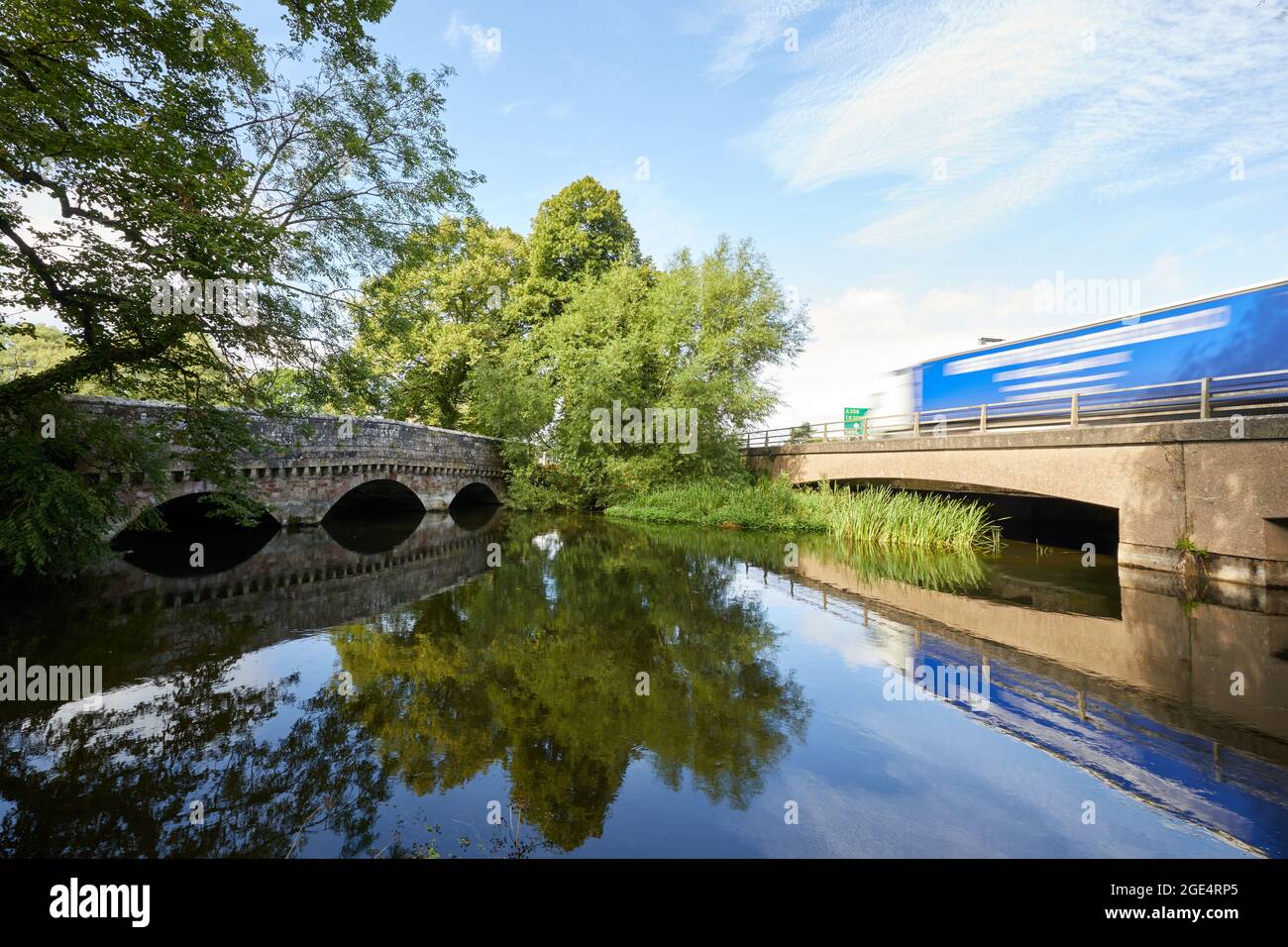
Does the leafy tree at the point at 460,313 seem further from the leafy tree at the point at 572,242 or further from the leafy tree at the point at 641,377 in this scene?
the leafy tree at the point at 641,377

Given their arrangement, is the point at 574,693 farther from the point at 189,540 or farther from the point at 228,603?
the point at 189,540

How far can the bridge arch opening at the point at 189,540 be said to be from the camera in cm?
1146

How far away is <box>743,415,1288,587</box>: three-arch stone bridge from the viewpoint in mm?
10094

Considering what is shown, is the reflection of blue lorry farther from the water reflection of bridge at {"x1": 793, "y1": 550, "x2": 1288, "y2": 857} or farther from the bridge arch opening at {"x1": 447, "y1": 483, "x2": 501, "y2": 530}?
the bridge arch opening at {"x1": 447, "y1": 483, "x2": 501, "y2": 530}

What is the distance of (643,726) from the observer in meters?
4.58

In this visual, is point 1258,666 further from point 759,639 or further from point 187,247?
point 187,247

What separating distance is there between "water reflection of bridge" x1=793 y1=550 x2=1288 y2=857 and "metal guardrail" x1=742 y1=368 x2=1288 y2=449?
15.5ft

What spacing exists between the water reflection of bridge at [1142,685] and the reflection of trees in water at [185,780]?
477 centimetres

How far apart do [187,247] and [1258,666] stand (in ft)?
44.5

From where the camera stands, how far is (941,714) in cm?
496

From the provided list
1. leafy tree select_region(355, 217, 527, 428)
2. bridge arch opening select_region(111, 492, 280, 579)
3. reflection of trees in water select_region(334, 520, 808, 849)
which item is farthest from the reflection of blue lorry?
leafy tree select_region(355, 217, 527, 428)

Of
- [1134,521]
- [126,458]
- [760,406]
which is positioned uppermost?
[760,406]

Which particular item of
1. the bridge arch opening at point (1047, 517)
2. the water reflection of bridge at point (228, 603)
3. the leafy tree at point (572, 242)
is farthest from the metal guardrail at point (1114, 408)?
the leafy tree at point (572, 242)

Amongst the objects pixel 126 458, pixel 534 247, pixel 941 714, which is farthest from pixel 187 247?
pixel 534 247
